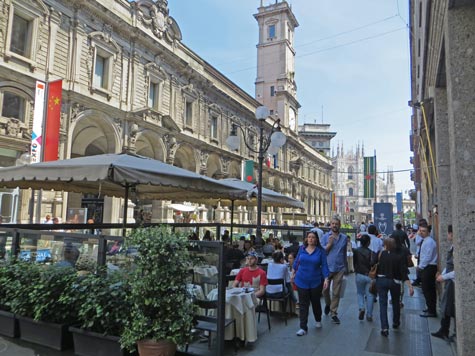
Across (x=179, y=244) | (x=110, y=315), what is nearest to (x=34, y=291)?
(x=110, y=315)

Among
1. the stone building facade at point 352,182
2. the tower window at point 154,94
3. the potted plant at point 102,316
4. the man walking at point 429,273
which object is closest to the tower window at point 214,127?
the tower window at point 154,94

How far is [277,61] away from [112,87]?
1585 inches

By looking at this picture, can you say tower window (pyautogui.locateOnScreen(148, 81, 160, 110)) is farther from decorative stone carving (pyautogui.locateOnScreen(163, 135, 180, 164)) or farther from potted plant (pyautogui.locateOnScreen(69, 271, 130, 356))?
potted plant (pyautogui.locateOnScreen(69, 271, 130, 356))

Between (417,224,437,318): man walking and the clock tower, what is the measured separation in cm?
4878

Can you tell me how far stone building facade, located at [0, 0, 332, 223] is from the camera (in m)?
17.2

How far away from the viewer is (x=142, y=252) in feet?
14.8

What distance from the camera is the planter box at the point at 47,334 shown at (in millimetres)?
5012

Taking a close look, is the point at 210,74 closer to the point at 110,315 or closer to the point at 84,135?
the point at 84,135

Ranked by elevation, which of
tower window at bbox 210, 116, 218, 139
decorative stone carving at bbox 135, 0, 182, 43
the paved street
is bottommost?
the paved street

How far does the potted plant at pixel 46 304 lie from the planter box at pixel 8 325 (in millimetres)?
128

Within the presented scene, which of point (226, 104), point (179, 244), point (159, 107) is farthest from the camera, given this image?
point (226, 104)

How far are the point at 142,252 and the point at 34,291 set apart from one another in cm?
189

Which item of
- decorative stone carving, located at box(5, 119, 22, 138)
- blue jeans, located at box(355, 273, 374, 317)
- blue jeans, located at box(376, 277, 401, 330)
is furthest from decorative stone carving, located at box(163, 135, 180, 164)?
blue jeans, located at box(376, 277, 401, 330)

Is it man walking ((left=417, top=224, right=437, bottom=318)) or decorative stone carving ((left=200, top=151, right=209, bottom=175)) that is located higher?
decorative stone carving ((left=200, top=151, right=209, bottom=175))
